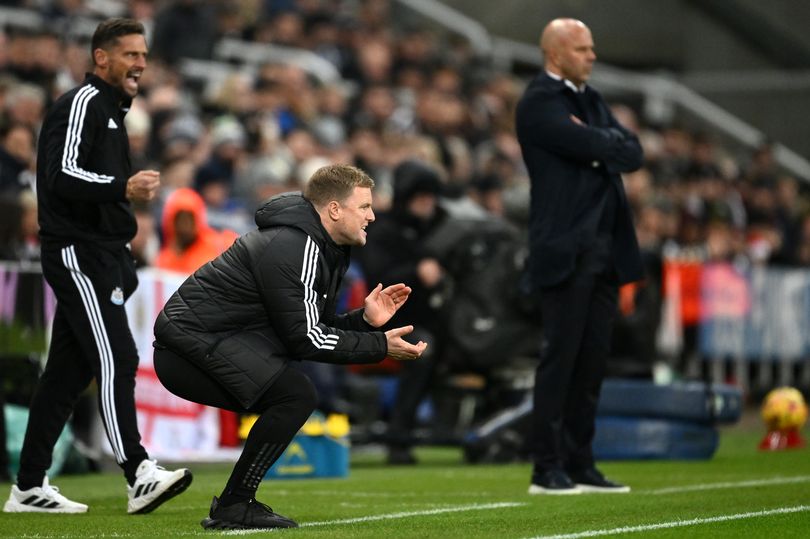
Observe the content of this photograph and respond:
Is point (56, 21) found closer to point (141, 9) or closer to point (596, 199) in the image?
point (141, 9)

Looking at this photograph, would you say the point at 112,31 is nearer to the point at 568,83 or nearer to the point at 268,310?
the point at 268,310

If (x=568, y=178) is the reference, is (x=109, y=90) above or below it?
above

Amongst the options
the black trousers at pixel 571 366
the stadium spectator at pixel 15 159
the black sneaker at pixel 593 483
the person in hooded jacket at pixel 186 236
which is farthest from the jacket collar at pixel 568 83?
the stadium spectator at pixel 15 159

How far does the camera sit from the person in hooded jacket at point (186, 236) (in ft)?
43.5

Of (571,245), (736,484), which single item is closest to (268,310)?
(571,245)

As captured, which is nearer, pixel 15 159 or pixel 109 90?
pixel 109 90

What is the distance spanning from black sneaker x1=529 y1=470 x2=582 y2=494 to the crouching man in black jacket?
225cm

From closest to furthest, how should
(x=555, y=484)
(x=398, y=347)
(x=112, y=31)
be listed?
(x=398, y=347), (x=112, y=31), (x=555, y=484)

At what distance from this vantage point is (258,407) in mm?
7496

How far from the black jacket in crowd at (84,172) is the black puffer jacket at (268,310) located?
1.01 metres

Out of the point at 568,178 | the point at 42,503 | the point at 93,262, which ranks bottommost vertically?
the point at 42,503

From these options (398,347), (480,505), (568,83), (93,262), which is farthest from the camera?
(568,83)

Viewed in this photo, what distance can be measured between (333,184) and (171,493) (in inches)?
69.3

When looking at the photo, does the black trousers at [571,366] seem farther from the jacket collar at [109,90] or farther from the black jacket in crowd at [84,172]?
the jacket collar at [109,90]
